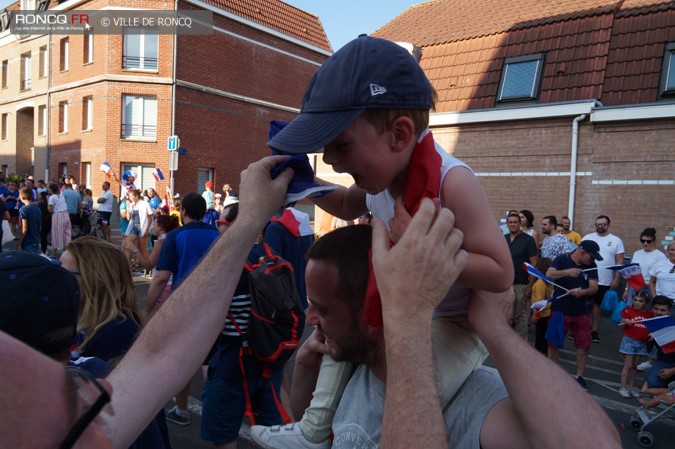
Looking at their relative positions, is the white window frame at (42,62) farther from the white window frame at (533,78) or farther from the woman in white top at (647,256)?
the woman in white top at (647,256)

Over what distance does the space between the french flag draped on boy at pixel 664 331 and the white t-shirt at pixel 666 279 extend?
2.46 meters

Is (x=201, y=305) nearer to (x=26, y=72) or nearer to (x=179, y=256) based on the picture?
(x=179, y=256)

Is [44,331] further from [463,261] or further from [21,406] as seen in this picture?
[463,261]

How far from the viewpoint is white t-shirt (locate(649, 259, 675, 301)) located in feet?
23.8

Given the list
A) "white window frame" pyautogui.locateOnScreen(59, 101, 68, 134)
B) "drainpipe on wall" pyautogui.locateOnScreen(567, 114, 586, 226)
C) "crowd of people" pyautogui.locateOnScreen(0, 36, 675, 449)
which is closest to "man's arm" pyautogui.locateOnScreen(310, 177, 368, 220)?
"crowd of people" pyautogui.locateOnScreen(0, 36, 675, 449)

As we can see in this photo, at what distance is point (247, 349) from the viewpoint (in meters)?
3.68

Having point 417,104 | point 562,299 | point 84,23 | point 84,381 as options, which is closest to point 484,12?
point 562,299

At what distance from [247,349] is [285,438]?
2.12 m

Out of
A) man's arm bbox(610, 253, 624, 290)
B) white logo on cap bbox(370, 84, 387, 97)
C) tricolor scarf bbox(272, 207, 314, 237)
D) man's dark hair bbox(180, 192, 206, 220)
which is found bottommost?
man's arm bbox(610, 253, 624, 290)

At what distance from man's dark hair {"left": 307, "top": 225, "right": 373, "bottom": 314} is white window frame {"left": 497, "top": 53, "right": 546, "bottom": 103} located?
13.0m

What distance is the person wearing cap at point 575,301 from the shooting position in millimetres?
6441

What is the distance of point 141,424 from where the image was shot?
4.56 ft

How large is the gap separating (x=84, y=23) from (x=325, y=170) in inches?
615

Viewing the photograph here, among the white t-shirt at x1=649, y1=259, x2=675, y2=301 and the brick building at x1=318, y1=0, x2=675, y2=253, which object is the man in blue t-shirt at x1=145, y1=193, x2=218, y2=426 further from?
the brick building at x1=318, y1=0, x2=675, y2=253
